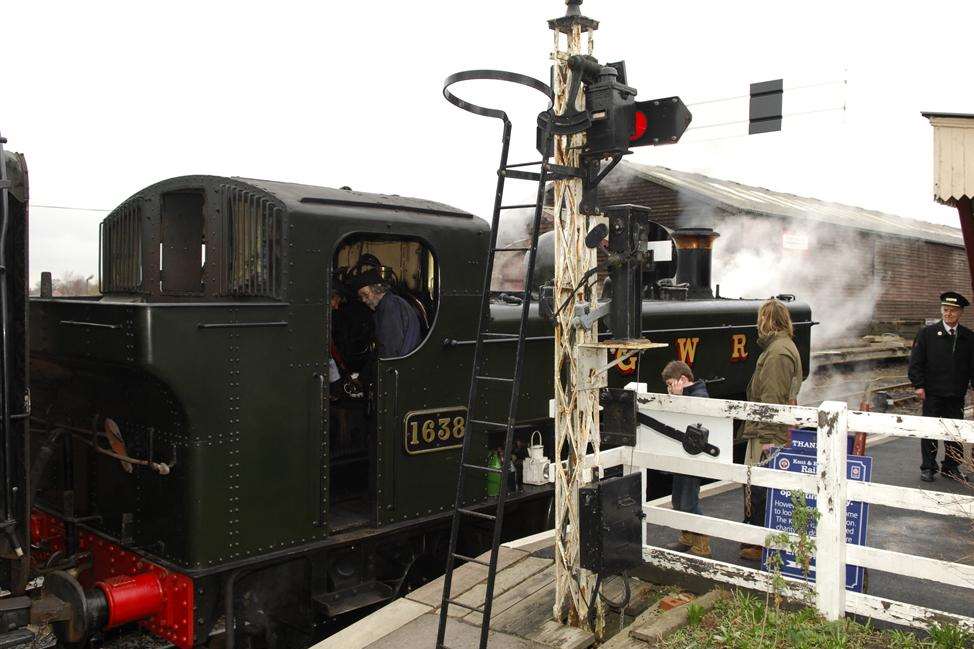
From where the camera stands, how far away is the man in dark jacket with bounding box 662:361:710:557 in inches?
215

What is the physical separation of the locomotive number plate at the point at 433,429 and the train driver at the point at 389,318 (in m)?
0.43

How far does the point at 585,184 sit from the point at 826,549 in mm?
2201

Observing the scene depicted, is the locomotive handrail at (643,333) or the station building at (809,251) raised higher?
Result: the station building at (809,251)

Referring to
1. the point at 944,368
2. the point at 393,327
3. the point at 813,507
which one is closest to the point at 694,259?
the point at 944,368

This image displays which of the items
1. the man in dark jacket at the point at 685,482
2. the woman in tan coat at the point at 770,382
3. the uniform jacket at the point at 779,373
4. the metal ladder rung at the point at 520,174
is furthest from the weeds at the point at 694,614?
the metal ladder rung at the point at 520,174

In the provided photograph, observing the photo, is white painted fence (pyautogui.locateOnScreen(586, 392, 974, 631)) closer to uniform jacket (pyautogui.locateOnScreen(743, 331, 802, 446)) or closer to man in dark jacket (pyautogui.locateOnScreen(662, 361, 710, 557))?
man in dark jacket (pyautogui.locateOnScreen(662, 361, 710, 557))

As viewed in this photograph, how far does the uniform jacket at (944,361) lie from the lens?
25.3 ft

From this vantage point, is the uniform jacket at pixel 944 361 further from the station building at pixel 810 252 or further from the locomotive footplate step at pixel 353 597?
the station building at pixel 810 252

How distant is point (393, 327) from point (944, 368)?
5339mm

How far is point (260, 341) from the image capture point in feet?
15.3

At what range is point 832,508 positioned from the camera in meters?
4.21

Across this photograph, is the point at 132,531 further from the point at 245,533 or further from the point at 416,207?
the point at 416,207

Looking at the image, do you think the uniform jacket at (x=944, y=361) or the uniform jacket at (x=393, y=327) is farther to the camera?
the uniform jacket at (x=944, y=361)

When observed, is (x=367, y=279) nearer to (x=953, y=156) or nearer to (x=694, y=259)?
(x=694, y=259)
